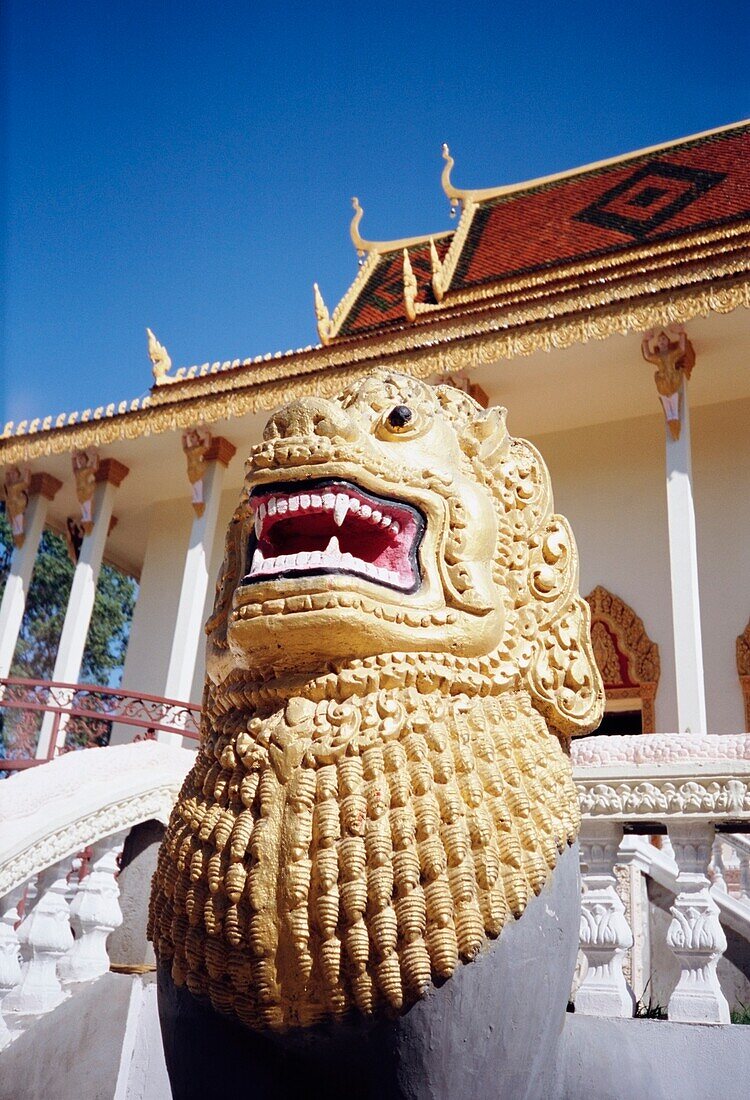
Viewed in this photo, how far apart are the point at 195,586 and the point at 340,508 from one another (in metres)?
6.10

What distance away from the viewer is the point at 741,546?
641 cm

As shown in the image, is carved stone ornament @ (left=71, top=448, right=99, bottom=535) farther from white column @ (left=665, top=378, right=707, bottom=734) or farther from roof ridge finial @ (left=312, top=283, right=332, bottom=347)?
white column @ (left=665, top=378, right=707, bottom=734)

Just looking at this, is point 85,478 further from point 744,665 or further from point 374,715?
point 374,715

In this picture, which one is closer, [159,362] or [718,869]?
[718,869]

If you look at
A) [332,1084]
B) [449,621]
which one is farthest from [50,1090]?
[449,621]

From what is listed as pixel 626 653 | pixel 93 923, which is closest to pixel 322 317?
pixel 626 653

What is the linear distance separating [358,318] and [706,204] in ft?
11.2

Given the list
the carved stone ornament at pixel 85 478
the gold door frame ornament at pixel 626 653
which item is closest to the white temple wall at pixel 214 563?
the carved stone ornament at pixel 85 478

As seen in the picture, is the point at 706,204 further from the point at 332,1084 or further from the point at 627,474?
the point at 332,1084

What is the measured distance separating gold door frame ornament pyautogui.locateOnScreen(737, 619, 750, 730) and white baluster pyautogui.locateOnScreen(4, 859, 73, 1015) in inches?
193

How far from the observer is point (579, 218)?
27.8 ft

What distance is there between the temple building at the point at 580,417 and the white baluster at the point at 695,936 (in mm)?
3476

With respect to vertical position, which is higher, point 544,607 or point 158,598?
point 158,598

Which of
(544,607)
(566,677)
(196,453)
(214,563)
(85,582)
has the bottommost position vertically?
(566,677)
